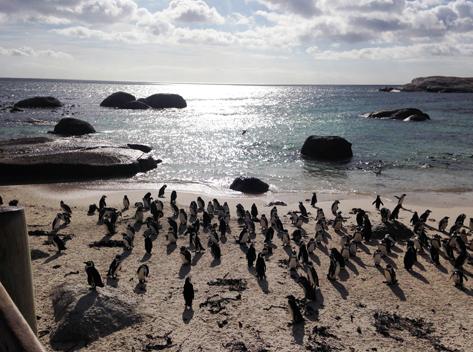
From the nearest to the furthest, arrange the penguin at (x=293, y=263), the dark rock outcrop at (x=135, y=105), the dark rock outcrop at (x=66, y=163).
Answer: the penguin at (x=293, y=263) < the dark rock outcrop at (x=66, y=163) < the dark rock outcrop at (x=135, y=105)

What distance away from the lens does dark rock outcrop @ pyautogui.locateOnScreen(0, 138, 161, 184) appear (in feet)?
89.7

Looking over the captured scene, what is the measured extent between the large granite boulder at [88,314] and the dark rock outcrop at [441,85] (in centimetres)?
15897

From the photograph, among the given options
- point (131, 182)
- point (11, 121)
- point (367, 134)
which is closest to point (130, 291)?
point (131, 182)

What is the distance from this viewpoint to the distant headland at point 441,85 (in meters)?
152

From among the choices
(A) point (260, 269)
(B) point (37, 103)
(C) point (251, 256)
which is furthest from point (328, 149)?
(B) point (37, 103)

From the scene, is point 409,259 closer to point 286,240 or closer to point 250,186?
point 286,240

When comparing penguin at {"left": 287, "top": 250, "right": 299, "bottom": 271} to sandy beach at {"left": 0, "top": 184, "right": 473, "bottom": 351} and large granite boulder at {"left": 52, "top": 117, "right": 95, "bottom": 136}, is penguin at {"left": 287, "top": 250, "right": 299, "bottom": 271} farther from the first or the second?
large granite boulder at {"left": 52, "top": 117, "right": 95, "bottom": 136}

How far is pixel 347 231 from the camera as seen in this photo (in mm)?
18422

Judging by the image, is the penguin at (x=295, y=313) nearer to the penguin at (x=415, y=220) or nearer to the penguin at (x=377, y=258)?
the penguin at (x=377, y=258)

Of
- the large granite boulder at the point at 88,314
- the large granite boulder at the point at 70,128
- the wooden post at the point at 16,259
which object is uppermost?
the wooden post at the point at 16,259

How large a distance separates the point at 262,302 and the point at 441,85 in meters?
166

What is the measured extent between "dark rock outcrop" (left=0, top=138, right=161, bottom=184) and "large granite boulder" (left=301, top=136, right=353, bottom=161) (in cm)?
1308

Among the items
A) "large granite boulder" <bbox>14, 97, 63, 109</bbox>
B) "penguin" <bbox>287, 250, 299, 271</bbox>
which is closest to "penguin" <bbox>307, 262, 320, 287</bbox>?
"penguin" <bbox>287, 250, 299, 271</bbox>

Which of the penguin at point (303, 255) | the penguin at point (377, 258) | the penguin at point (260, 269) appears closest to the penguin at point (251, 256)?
the penguin at point (260, 269)
